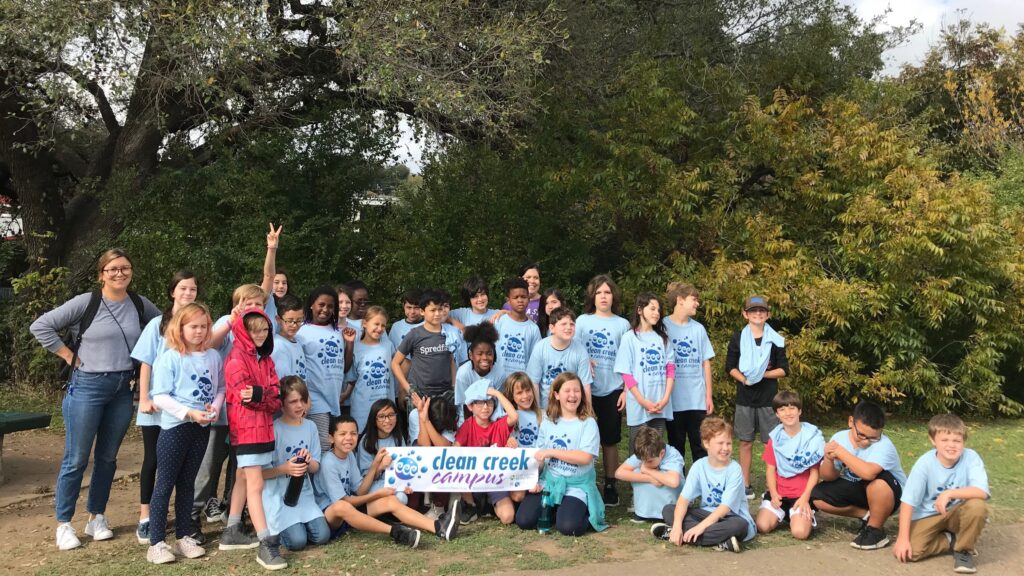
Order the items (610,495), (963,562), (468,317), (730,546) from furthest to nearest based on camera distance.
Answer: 1. (468,317)
2. (610,495)
3. (730,546)
4. (963,562)

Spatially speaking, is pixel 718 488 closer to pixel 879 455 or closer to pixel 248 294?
pixel 879 455

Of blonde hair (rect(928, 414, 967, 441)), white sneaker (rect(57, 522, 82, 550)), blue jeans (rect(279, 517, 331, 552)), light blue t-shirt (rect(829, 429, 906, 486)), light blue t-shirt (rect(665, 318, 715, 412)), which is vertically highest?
light blue t-shirt (rect(665, 318, 715, 412))

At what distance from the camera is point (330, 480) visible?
5.38 metres

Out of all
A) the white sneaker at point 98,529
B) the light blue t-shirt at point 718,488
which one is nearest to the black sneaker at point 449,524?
the light blue t-shirt at point 718,488

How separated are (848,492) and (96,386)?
4855 mm

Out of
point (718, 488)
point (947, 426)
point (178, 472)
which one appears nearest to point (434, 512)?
point (178, 472)

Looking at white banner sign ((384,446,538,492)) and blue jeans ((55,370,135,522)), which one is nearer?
blue jeans ((55,370,135,522))

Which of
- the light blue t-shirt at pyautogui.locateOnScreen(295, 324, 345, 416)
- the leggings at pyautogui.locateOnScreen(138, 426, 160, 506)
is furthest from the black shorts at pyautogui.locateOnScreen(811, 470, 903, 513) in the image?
the leggings at pyautogui.locateOnScreen(138, 426, 160, 506)

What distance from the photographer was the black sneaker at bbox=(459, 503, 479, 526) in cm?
573

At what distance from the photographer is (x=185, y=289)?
530cm

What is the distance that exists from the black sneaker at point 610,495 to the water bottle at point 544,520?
858mm

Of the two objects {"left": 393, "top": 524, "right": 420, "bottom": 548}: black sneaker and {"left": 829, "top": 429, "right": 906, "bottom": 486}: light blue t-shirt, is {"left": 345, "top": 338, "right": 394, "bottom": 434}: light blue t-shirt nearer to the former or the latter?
{"left": 393, "top": 524, "right": 420, "bottom": 548}: black sneaker

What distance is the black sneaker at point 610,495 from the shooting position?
6.32 meters

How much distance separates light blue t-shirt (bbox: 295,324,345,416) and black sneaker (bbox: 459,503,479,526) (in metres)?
1.13
